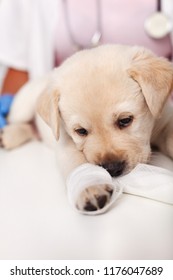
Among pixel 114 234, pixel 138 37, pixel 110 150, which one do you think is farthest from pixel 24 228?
pixel 138 37

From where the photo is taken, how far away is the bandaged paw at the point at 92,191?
1309mm

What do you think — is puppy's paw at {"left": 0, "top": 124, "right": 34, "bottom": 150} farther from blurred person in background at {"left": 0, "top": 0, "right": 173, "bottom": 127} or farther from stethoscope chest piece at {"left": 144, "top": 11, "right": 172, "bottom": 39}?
stethoscope chest piece at {"left": 144, "top": 11, "right": 172, "bottom": 39}

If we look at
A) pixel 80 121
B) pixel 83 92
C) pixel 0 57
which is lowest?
pixel 0 57

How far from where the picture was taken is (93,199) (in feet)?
4.26

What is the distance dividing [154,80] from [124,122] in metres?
0.18

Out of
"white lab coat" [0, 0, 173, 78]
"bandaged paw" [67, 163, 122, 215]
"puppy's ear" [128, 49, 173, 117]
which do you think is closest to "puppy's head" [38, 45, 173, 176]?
"puppy's ear" [128, 49, 173, 117]

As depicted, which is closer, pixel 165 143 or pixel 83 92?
pixel 83 92

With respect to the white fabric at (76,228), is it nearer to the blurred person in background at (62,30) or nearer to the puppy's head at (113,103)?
the puppy's head at (113,103)

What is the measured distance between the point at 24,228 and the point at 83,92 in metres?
0.52

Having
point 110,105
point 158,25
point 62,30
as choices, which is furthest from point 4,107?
point 110,105

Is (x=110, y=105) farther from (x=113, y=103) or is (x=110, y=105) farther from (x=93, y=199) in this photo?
(x=93, y=199)

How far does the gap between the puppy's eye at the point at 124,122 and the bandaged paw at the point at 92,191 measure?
24cm

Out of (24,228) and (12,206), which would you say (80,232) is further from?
(12,206)

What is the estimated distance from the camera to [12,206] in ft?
4.81
